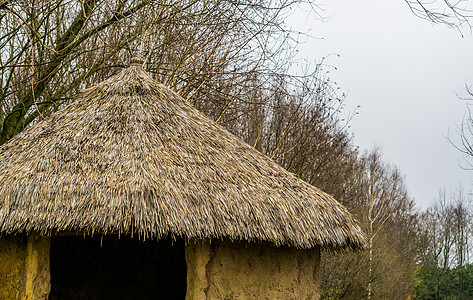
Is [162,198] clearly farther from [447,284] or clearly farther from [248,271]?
[447,284]

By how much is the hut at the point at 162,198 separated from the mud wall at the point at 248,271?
0.03 feet

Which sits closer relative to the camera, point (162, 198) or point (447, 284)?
point (162, 198)

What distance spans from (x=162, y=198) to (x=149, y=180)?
205 millimetres

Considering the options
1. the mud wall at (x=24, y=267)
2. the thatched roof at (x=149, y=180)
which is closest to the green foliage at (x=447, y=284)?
the thatched roof at (x=149, y=180)

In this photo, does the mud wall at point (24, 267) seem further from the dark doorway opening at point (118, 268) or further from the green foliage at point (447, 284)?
the green foliage at point (447, 284)

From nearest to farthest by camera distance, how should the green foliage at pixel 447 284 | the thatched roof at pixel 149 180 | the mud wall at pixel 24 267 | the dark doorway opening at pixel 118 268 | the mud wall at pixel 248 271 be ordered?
the thatched roof at pixel 149 180 < the mud wall at pixel 24 267 < the mud wall at pixel 248 271 < the dark doorway opening at pixel 118 268 < the green foliage at pixel 447 284

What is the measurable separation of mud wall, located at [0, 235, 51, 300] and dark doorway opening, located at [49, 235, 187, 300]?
8.48 feet

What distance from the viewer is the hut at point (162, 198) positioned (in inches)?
193

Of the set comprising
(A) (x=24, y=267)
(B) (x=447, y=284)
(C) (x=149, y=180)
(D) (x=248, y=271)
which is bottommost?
(A) (x=24, y=267)

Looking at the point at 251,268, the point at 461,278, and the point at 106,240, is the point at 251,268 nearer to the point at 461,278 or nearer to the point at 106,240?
the point at 106,240

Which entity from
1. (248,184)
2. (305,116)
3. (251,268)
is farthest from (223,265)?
(305,116)

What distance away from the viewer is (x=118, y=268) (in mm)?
8398

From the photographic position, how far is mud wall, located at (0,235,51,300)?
514cm

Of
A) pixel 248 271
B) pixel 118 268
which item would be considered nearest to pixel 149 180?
pixel 248 271
